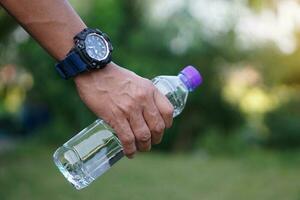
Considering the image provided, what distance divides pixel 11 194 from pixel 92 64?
17.4 ft

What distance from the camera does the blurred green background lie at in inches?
427

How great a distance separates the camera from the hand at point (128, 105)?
168cm

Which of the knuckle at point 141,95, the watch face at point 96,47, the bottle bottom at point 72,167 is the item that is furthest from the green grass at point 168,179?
the knuckle at point 141,95

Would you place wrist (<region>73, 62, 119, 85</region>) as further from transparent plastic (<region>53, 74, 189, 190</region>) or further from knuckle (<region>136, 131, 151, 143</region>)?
transparent plastic (<region>53, 74, 189, 190</region>)

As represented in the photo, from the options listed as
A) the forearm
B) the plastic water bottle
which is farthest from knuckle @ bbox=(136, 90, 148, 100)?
the plastic water bottle

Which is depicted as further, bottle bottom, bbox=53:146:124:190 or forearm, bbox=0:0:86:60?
bottle bottom, bbox=53:146:124:190

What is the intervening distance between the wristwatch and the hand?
23 mm

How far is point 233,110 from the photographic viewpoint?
13.2 metres

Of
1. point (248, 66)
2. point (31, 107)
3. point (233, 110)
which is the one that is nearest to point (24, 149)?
point (31, 107)

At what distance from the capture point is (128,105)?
5.49ft

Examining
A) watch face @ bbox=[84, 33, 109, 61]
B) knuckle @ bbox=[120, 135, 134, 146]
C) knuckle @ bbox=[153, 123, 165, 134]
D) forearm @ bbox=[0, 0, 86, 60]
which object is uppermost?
forearm @ bbox=[0, 0, 86, 60]

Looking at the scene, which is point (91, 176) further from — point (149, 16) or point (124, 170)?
point (149, 16)

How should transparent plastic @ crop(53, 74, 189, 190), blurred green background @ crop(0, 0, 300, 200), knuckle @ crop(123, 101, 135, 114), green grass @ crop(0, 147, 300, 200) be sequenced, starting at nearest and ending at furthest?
knuckle @ crop(123, 101, 135, 114), transparent plastic @ crop(53, 74, 189, 190), green grass @ crop(0, 147, 300, 200), blurred green background @ crop(0, 0, 300, 200)

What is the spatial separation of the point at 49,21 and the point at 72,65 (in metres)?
0.14
